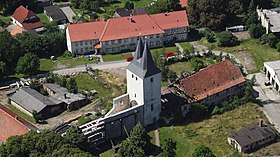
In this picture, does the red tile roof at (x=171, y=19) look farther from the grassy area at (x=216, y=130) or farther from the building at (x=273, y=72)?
the grassy area at (x=216, y=130)

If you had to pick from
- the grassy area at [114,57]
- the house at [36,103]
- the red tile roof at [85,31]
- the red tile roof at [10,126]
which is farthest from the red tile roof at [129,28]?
the red tile roof at [10,126]

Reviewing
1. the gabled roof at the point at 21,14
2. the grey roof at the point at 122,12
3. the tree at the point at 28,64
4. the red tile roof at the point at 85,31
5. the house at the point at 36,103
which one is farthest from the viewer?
the grey roof at the point at 122,12

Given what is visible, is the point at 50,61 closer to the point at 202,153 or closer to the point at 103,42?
the point at 103,42

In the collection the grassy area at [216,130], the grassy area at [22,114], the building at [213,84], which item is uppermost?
Result: the building at [213,84]

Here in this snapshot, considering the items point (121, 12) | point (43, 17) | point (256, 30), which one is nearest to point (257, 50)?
point (256, 30)

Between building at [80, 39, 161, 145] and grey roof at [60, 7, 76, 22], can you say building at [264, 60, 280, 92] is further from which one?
grey roof at [60, 7, 76, 22]
